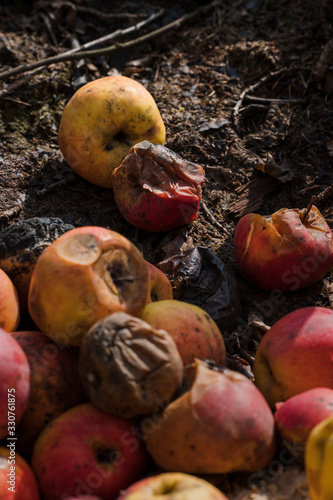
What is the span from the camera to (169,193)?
3.33 meters

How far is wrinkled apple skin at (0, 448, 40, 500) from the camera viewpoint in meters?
1.79

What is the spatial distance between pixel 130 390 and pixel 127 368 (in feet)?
0.28

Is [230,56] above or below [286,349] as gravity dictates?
above

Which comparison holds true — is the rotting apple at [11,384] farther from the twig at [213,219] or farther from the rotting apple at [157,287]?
the twig at [213,219]

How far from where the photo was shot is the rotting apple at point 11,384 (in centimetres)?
189

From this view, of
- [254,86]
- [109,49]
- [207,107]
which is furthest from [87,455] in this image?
[109,49]

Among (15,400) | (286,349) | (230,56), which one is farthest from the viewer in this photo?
(230,56)

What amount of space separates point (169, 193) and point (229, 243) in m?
0.62

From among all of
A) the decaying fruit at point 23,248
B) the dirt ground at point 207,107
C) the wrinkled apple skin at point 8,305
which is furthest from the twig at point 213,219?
the wrinkled apple skin at point 8,305

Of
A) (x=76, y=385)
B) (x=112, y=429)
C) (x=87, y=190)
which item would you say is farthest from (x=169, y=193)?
(x=112, y=429)

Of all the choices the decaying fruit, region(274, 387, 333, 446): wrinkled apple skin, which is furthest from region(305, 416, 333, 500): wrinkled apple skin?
the decaying fruit

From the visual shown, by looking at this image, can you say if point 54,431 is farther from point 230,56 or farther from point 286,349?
point 230,56

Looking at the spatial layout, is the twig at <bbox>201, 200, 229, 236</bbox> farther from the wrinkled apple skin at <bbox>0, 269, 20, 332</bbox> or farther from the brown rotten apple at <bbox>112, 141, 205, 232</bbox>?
the wrinkled apple skin at <bbox>0, 269, 20, 332</bbox>

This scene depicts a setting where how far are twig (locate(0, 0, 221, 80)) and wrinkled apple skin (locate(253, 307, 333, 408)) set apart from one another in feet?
10.7
